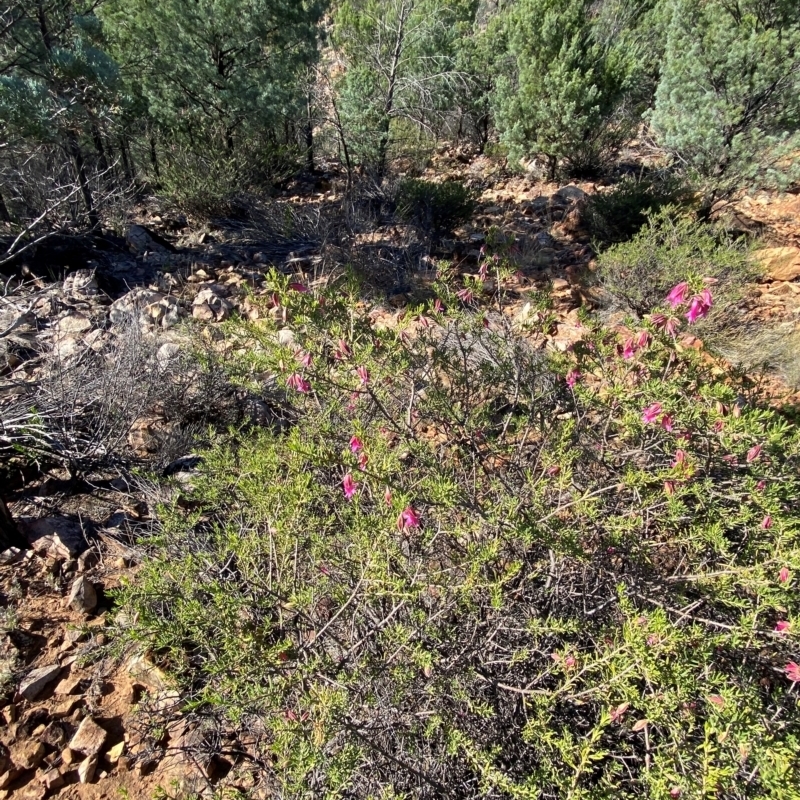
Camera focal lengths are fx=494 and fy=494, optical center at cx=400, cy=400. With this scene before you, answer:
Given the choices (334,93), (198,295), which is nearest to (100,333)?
(198,295)

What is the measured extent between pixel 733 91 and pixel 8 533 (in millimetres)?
7428

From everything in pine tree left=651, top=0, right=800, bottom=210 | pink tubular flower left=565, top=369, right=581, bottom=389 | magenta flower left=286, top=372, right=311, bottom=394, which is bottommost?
pink tubular flower left=565, top=369, right=581, bottom=389

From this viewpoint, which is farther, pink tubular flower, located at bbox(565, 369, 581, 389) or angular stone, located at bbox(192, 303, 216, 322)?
angular stone, located at bbox(192, 303, 216, 322)

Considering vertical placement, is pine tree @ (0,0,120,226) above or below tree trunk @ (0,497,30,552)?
above

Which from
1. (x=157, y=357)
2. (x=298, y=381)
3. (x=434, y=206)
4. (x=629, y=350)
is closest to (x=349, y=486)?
(x=298, y=381)

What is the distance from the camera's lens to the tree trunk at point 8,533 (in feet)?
7.93

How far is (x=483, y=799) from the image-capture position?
132cm

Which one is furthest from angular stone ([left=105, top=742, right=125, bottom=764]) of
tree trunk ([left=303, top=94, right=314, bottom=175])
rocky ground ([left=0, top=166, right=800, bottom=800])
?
tree trunk ([left=303, top=94, right=314, bottom=175])

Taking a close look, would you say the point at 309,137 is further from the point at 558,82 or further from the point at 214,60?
the point at 558,82

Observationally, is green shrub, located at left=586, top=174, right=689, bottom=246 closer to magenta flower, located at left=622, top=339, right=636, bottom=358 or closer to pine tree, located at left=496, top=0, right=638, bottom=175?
pine tree, located at left=496, top=0, right=638, bottom=175

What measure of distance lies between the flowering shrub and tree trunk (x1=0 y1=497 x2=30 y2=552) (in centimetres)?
116

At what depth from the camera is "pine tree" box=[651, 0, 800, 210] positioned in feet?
16.9

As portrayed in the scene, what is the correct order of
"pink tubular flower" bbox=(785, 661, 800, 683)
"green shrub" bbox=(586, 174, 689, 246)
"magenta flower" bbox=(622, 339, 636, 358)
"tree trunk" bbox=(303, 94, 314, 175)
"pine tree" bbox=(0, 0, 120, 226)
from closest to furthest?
"pink tubular flower" bbox=(785, 661, 800, 683)
"magenta flower" bbox=(622, 339, 636, 358)
"pine tree" bbox=(0, 0, 120, 226)
"green shrub" bbox=(586, 174, 689, 246)
"tree trunk" bbox=(303, 94, 314, 175)

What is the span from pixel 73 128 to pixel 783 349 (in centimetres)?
747
